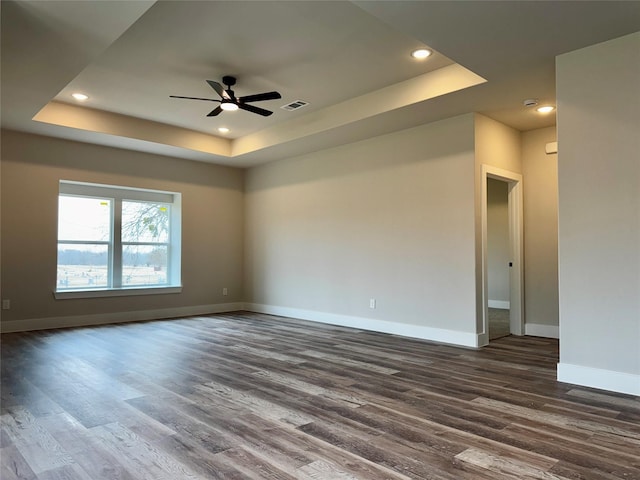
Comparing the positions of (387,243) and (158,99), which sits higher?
(158,99)

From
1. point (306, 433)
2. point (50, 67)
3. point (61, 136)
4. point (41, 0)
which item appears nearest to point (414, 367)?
point (306, 433)

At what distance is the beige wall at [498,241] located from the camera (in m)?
9.15

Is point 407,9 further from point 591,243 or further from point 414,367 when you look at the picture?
point 414,367

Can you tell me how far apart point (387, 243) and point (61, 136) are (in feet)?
16.0

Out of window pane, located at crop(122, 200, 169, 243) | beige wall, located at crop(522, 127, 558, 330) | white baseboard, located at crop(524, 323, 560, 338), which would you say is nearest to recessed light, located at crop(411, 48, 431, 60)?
beige wall, located at crop(522, 127, 558, 330)

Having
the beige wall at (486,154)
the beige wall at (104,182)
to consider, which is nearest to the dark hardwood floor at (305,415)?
the beige wall at (486,154)

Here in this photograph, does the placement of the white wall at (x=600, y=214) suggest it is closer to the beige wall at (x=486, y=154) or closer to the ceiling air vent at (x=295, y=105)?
the beige wall at (x=486, y=154)

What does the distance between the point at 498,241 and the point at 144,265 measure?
23.3 feet

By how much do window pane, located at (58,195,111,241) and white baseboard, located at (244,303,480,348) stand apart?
3.01 m

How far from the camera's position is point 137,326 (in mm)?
6418

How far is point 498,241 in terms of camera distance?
9.27 meters

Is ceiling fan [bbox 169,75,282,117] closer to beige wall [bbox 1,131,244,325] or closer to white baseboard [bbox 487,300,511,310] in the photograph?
beige wall [bbox 1,131,244,325]

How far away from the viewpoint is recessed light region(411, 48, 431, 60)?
161 inches

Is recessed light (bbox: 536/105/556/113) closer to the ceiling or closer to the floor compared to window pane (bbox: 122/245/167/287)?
closer to the ceiling
